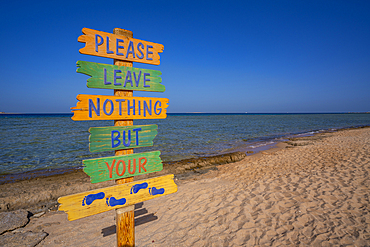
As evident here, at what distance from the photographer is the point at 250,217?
4.32 metres

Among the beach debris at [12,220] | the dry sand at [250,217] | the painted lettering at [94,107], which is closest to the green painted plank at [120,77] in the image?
the painted lettering at [94,107]

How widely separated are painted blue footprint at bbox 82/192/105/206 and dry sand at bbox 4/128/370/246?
188cm

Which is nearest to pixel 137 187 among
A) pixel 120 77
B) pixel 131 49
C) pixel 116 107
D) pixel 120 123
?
pixel 120 123

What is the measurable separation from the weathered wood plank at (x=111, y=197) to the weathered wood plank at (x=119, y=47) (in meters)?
2.01

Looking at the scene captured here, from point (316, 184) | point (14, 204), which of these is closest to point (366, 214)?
point (316, 184)

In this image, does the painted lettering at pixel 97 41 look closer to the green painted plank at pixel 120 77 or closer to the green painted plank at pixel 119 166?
the green painted plank at pixel 120 77

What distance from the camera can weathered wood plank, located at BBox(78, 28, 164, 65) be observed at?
2.49 meters

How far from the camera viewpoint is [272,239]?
3.56m

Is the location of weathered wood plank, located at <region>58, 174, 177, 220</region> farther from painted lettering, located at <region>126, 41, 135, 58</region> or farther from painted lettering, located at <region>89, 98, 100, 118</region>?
painted lettering, located at <region>126, 41, 135, 58</region>

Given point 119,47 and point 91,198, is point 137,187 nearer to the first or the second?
point 91,198

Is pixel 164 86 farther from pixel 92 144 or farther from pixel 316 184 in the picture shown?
pixel 316 184

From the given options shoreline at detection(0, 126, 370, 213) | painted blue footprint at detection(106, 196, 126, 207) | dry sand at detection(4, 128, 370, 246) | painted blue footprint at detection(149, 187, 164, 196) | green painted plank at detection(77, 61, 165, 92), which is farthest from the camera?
shoreline at detection(0, 126, 370, 213)

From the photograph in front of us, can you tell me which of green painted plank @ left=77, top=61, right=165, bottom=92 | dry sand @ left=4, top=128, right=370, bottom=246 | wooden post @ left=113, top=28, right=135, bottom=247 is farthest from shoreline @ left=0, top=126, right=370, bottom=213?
green painted plank @ left=77, top=61, right=165, bottom=92

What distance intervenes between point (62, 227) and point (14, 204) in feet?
9.69
